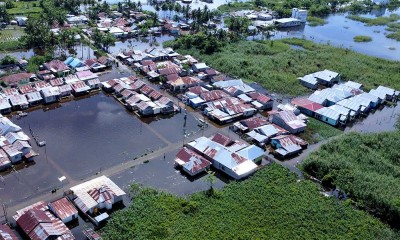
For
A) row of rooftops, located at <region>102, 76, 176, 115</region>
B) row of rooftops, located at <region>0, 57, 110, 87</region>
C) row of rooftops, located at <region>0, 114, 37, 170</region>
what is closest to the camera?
row of rooftops, located at <region>0, 114, 37, 170</region>

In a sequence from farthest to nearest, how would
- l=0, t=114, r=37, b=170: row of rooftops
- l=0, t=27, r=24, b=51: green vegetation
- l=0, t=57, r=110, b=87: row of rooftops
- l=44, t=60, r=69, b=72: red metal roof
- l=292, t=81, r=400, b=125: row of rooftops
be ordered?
l=0, t=27, r=24, b=51: green vegetation, l=44, t=60, r=69, b=72: red metal roof, l=0, t=57, r=110, b=87: row of rooftops, l=292, t=81, r=400, b=125: row of rooftops, l=0, t=114, r=37, b=170: row of rooftops

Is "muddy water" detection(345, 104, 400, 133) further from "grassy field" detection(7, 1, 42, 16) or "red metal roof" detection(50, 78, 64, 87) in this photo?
"grassy field" detection(7, 1, 42, 16)

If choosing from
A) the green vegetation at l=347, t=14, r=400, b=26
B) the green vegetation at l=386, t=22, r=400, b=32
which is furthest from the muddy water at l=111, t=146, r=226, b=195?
the green vegetation at l=347, t=14, r=400, b=26

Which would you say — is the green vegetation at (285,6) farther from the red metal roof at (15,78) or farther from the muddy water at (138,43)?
the red metal roof at (15,78)

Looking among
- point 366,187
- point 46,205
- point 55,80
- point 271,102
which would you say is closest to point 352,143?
point 366,187

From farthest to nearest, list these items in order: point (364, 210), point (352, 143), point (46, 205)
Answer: point (352, 143)
point (364, 210)
point (46, 205)

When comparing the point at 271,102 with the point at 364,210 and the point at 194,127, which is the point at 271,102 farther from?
the point at 364,210

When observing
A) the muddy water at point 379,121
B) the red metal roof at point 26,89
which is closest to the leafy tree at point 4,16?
the red metal roof at point 26,89
